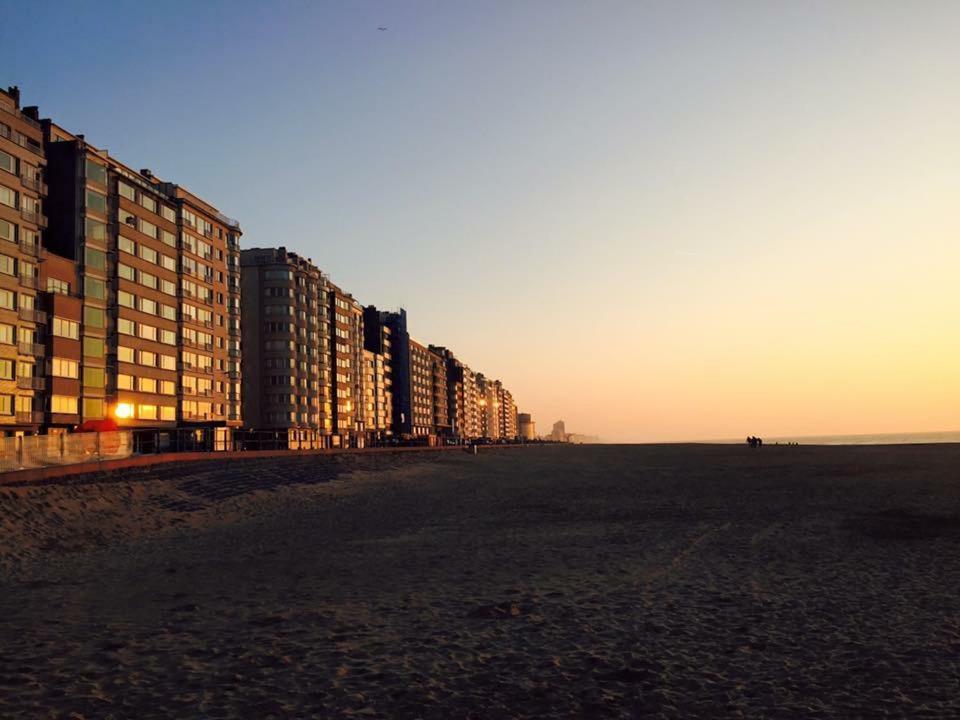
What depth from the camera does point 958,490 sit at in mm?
38000

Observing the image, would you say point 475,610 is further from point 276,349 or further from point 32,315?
point 276,349

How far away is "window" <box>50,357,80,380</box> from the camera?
225 feet

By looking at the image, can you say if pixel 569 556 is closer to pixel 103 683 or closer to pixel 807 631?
pixel 807 631

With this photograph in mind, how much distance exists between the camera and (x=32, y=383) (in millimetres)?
66188

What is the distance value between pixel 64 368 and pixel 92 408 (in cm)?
592

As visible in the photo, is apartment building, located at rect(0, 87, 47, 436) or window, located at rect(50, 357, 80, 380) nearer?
apartment building, located at rect(0, 87, 47, 436)

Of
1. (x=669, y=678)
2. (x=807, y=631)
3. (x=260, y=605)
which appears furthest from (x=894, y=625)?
(x=260, y=605)

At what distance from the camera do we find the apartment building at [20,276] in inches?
2515

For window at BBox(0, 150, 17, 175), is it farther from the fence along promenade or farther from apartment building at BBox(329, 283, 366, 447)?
apartment building at BBox(329, 283, 366, 447)

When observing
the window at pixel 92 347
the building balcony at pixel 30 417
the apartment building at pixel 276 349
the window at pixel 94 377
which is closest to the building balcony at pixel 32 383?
the building balcony at pixel 30 417

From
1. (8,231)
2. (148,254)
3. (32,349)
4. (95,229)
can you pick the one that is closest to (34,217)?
(8,231)

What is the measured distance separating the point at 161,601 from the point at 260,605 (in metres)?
2.16

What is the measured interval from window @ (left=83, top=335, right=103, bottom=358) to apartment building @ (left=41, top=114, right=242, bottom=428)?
96 mm

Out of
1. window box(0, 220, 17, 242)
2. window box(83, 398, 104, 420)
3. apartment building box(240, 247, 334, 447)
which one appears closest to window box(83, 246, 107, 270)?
window box(0, 220, 17, 242)
